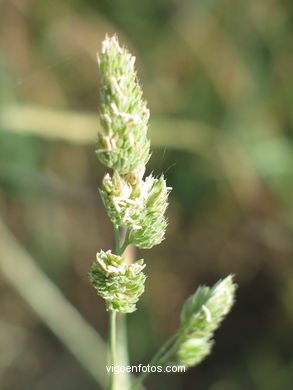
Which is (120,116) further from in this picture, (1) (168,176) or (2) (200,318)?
(1) (168,176)

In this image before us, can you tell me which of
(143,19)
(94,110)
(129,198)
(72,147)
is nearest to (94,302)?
(72,147)

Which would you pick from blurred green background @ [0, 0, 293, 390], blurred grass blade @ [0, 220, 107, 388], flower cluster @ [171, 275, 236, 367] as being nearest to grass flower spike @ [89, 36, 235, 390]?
flower cluster @ [171, 275, 236, 367]

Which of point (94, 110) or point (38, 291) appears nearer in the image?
point (38, 291)

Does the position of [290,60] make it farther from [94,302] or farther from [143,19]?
[94,302]

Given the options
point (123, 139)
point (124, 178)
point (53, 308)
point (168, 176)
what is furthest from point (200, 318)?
point (168, 176)

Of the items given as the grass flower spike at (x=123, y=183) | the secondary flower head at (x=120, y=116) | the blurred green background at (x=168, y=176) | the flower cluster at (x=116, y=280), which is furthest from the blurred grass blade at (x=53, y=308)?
the secondary flower head at (x=120, y=116)

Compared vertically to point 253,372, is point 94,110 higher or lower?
higher

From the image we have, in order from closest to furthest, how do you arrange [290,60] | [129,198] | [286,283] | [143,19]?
[129,198] → [286,283] → [290,60] → [143,19]

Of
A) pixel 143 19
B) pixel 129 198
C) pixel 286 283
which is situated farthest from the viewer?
pixel 143 19
